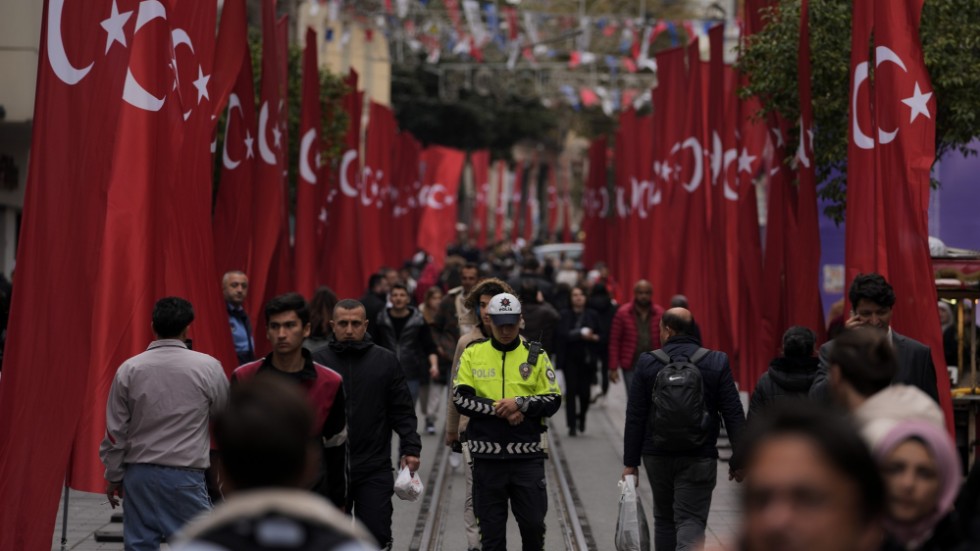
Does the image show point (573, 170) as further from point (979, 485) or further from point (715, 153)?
point (979, 485)

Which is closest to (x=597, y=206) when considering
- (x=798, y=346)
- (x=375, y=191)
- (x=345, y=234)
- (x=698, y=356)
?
(x=375, y=191)

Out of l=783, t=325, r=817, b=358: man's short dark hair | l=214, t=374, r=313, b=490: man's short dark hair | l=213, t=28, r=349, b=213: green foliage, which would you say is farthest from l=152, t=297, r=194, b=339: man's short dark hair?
l=213, t=28, r=349, b=213: green foliage

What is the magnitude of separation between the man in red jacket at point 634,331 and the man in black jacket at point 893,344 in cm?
734

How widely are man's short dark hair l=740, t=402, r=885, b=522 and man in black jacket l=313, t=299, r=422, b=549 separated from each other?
16.3 feet

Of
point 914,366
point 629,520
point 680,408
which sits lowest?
point 629,520

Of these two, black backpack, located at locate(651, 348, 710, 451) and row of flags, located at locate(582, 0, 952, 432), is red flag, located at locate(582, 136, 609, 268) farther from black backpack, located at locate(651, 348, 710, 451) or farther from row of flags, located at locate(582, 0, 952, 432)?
black backpack, located at locate(651, 348, 710, 451)

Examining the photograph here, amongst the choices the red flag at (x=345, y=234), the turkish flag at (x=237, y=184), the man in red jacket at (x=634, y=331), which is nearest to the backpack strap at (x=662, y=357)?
the turkish flag at (x=237, y=184)

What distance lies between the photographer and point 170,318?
7340mm

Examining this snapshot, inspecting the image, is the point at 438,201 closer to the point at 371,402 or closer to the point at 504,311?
the point at 504,311

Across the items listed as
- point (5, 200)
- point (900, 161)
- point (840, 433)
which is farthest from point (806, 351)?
A: point (5, 200)

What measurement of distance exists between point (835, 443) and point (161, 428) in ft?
15.8

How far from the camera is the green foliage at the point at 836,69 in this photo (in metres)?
14.8

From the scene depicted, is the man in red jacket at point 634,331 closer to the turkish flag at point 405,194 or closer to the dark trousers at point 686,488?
the dark trousers at point 686,488

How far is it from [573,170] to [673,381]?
331 ft
